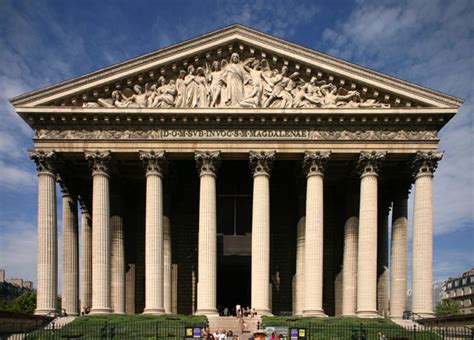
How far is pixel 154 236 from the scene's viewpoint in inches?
1315

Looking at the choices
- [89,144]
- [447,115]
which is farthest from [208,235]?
[447,115]

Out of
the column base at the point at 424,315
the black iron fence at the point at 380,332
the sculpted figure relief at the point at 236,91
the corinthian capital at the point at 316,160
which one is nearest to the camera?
the black iron fence at the point at 380,332

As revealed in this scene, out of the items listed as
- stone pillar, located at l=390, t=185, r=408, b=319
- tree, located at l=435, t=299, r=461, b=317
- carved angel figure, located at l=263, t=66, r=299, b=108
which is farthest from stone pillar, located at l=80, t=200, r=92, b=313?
tree, located at l=435, t=299, r=461, b=317

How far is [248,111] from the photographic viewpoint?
3356cm

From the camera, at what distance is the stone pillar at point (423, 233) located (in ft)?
108

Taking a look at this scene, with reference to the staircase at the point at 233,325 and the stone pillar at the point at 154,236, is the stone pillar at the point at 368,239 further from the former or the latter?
the stone pillar at the point at 154,236

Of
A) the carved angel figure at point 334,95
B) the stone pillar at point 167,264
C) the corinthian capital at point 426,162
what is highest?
the carved angel figure at point 334,95

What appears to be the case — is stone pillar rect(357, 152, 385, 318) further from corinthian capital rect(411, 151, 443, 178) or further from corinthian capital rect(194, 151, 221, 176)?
corinthian capital rect(194, 151, 221, 176)

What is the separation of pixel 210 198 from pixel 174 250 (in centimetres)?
936

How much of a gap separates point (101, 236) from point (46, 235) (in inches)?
140

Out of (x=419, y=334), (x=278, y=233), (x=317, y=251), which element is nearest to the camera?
(x=419, y=334)

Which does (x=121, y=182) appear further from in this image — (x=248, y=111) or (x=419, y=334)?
(x=419, y=334)

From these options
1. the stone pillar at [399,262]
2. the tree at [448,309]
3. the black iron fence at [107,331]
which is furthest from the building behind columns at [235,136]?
the tree at [448,309]

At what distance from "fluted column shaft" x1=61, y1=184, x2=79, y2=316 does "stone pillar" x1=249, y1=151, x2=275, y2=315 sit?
13748 millimetres
